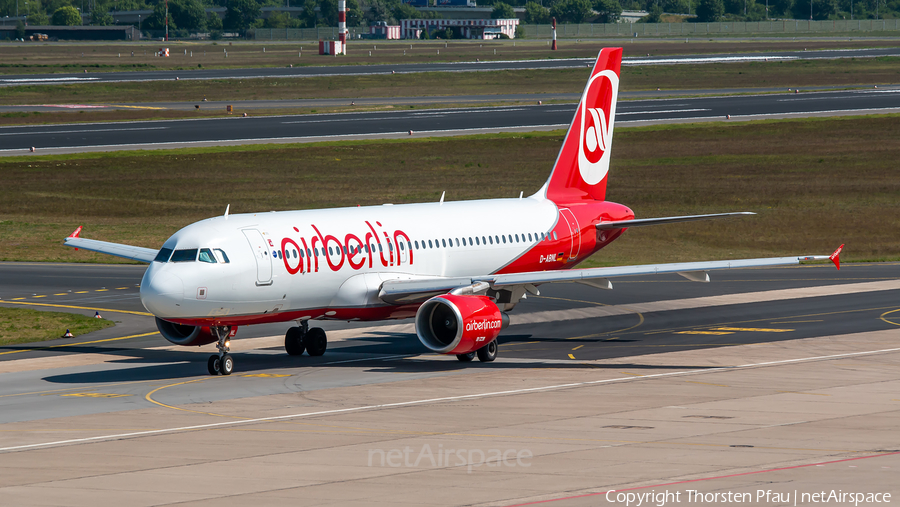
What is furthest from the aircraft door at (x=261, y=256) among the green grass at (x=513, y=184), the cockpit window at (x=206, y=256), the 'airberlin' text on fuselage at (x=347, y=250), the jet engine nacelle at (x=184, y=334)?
the green grass at (x=513, y=184)

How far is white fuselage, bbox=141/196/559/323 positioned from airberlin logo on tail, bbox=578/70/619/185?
3850mm

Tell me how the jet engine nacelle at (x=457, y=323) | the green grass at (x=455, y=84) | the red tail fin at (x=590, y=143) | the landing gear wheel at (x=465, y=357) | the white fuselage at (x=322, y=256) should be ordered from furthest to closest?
the green grass at (x=455, y=84), the red tail fin at (x=590, y=143), the landing gear wheel at (x=465, y=357), the jet engine nacelle at (x=457, y=323), the white fuselage at (x=322, y=256)

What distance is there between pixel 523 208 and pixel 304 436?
19.3 metres

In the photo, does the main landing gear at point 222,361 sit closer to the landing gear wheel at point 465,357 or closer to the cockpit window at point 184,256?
the cockpit window at point 184,256

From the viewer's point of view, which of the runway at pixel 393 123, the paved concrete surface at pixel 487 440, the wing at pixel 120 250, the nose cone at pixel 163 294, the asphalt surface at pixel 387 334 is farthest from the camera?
the runway at pixel 393 123

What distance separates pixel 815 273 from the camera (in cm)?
5969

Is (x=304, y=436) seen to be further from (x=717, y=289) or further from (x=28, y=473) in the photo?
(x=717, y=289)

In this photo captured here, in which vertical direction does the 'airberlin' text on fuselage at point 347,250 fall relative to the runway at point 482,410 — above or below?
above

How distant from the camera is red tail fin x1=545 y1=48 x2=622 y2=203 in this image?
151 ft

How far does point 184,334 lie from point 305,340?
185 inches

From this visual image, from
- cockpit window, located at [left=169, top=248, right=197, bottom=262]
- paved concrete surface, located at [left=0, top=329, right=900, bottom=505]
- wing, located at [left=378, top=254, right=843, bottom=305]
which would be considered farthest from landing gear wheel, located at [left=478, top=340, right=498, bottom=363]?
cockpit window, located at [left=169, top=248, right=197, bottom=262]

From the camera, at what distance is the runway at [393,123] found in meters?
101

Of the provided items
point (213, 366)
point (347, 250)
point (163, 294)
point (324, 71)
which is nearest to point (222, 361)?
point (213, 366)

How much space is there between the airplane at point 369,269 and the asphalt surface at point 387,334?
1.63 meters
